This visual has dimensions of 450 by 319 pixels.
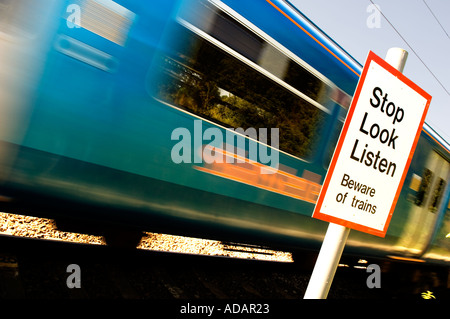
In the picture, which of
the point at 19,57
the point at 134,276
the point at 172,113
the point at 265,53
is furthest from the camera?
the point at 265,53

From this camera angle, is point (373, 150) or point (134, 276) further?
point (134, 276)

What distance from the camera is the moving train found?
2330mm

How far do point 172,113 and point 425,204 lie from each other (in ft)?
19.2

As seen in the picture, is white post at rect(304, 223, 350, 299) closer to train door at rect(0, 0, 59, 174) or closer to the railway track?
the railway track

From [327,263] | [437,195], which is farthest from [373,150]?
[437,195]

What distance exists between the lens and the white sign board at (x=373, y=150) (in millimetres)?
1511

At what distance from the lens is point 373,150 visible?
1.60 meters

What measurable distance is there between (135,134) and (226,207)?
3.99 feet

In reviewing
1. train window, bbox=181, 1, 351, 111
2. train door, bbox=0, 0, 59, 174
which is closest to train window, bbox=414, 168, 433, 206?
train window, bbox=181, 1, 351, 111

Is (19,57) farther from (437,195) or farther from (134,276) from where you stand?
(437,195)

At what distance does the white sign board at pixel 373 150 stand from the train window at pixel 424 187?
523cm

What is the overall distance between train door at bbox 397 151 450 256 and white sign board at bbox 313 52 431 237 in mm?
4915

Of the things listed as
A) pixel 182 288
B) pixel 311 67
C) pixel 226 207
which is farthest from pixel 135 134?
pixel 311 67

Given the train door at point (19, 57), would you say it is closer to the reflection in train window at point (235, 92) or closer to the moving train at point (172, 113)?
the moving train at point (172, 113)
